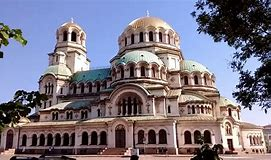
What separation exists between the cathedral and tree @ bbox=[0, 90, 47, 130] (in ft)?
106

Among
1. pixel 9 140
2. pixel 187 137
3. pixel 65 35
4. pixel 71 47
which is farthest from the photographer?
pixel 65 35

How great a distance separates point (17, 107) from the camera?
404 cm

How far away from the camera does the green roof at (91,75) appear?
50938 millimetres

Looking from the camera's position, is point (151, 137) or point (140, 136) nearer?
point (151, 137)

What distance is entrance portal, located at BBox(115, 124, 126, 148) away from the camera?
37.5m

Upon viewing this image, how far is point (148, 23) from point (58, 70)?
19.9 metres

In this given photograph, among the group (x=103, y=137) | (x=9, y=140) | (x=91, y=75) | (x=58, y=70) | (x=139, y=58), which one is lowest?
(x=9, y=140)

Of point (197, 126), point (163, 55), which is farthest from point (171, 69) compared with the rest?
point (197, 126)

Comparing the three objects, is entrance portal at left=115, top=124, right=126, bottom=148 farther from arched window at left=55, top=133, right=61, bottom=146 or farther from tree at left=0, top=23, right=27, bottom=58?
tree at left=0, top=23, right=27, bottom=58

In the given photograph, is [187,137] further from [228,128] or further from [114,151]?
[114,151]

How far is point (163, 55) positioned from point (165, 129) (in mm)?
16952

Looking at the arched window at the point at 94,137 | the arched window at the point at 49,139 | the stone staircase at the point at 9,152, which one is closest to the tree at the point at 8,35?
the arched window at the point at 94,137

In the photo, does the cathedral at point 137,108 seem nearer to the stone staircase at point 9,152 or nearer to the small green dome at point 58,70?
the small green dome at point 58,70

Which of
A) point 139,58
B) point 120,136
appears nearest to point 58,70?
point 139,58
